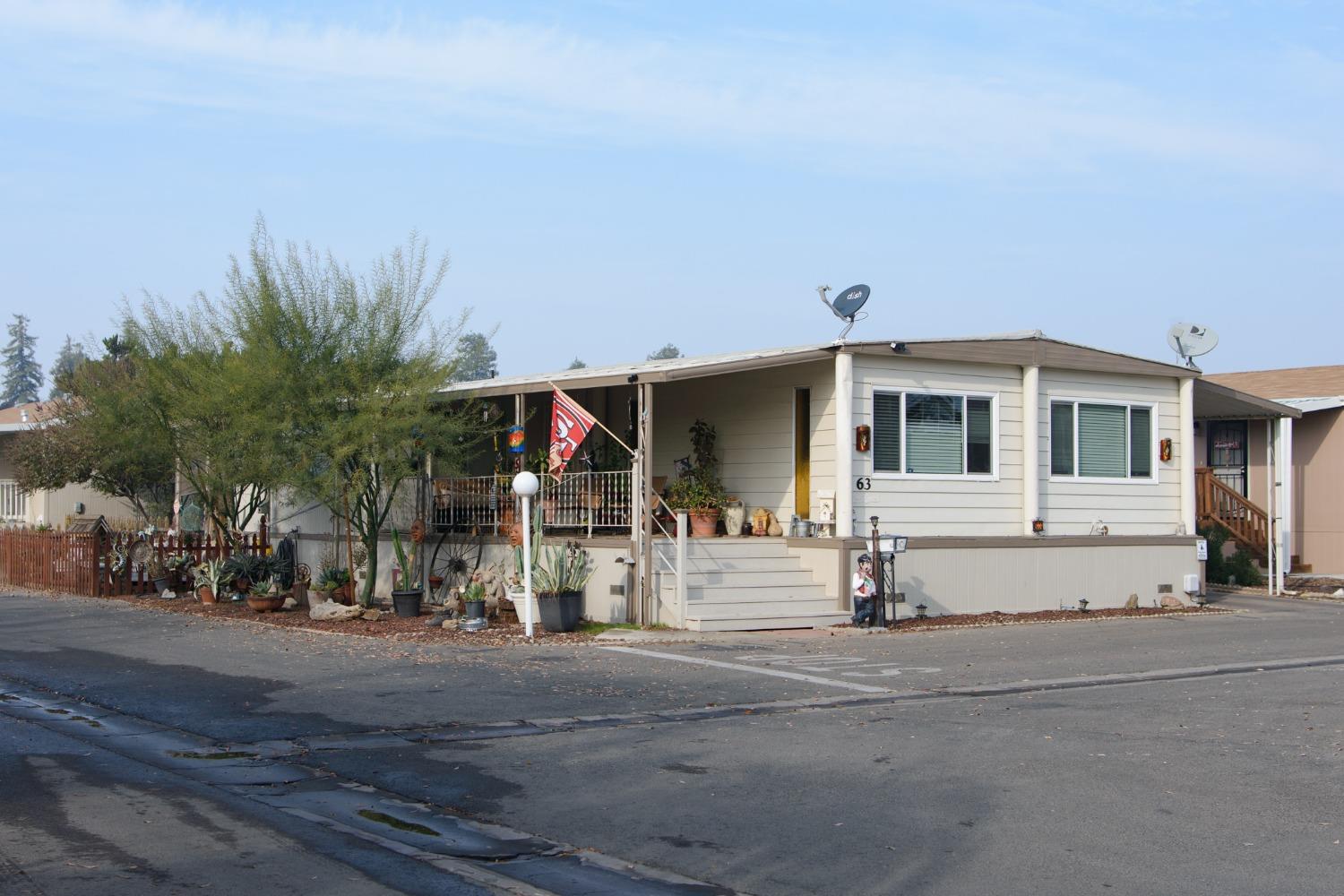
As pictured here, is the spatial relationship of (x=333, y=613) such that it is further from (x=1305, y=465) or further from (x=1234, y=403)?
(x=1305, y=465)

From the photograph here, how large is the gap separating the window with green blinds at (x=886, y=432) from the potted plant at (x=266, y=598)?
9078 millimetres

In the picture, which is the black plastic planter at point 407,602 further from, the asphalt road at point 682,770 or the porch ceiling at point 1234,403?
the porch ceiling at point 1234,403

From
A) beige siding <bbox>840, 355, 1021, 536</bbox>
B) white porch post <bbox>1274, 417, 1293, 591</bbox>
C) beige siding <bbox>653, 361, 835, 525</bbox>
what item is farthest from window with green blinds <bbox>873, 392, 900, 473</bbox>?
white porch post <bbox>1274, 417, 1293, 591</bbox>

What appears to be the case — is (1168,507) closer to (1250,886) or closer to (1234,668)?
(1234,668)

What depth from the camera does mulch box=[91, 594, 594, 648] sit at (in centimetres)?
1603

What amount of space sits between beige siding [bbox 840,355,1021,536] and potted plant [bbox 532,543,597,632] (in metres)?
4.02

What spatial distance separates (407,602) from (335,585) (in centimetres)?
197

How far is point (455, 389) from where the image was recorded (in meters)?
19.8

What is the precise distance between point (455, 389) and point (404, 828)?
42.6ft

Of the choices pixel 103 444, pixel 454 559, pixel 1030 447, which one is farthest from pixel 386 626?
pixel 1030 447

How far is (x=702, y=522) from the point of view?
Answer: 19.3 meters

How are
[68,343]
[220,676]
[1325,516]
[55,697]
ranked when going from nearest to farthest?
1. [55,697]
2. [220,676]
3. [1325,516]
4. [68,343]

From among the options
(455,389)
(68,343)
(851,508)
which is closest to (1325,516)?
(851,508)

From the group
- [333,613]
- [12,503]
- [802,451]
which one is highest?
[802,451]
